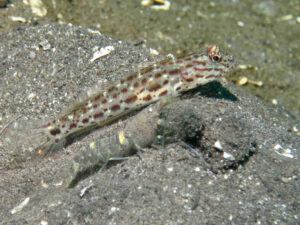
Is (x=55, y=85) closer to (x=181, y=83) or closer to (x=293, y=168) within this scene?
(x=181, y=83)

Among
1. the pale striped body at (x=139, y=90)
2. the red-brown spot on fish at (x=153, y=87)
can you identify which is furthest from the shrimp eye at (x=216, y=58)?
the red-brown spot on fish at (x=153, y=87)

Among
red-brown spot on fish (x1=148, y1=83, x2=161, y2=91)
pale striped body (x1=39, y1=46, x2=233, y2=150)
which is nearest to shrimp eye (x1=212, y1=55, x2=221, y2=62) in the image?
pale striped body (x1=39, y1=46, x2=233, y2=150)

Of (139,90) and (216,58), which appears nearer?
(139,90)

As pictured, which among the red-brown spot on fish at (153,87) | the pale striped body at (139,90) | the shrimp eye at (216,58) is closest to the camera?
the pale striped body at (139,90)

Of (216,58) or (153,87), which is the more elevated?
(216,58)

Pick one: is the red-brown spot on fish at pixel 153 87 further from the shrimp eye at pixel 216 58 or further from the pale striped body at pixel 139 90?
the shrimp eye at pixel 216 58

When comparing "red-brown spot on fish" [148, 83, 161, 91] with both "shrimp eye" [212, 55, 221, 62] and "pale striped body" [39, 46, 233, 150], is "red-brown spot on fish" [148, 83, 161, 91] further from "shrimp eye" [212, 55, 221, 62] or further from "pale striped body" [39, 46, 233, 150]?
"shrimp eye" [212, 55, 221, 62]

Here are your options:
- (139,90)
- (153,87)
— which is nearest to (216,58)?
(153,87)

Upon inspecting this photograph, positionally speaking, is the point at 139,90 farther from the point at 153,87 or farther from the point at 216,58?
the point at 216,58
